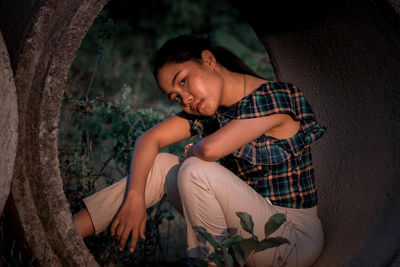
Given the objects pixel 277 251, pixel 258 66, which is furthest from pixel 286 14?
pixel 258 66

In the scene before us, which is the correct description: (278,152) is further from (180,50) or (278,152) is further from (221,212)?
(180,50)

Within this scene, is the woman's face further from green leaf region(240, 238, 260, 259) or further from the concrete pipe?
green leaf region(240, 238, 260, 259)

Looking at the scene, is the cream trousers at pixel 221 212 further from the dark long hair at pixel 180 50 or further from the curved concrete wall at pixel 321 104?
the dark long hair at pixel 180 50

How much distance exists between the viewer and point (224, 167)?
2193 mm

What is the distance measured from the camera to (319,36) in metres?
2.71

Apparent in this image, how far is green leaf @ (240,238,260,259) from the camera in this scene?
1707 millimetres

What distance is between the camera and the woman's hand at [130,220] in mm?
2209

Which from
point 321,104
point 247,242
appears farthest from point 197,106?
point 321,104

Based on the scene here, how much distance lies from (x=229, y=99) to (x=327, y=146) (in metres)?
0.94

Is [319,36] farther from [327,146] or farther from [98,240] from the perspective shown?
[98,240]

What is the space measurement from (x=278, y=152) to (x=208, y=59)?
26.8 inches

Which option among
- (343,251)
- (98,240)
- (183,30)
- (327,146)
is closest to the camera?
(343,251)

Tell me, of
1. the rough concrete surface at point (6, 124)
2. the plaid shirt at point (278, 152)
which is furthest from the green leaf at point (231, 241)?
the rough concrete surface at point (6, 124)

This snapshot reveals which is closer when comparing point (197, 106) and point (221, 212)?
point (221, 212)
